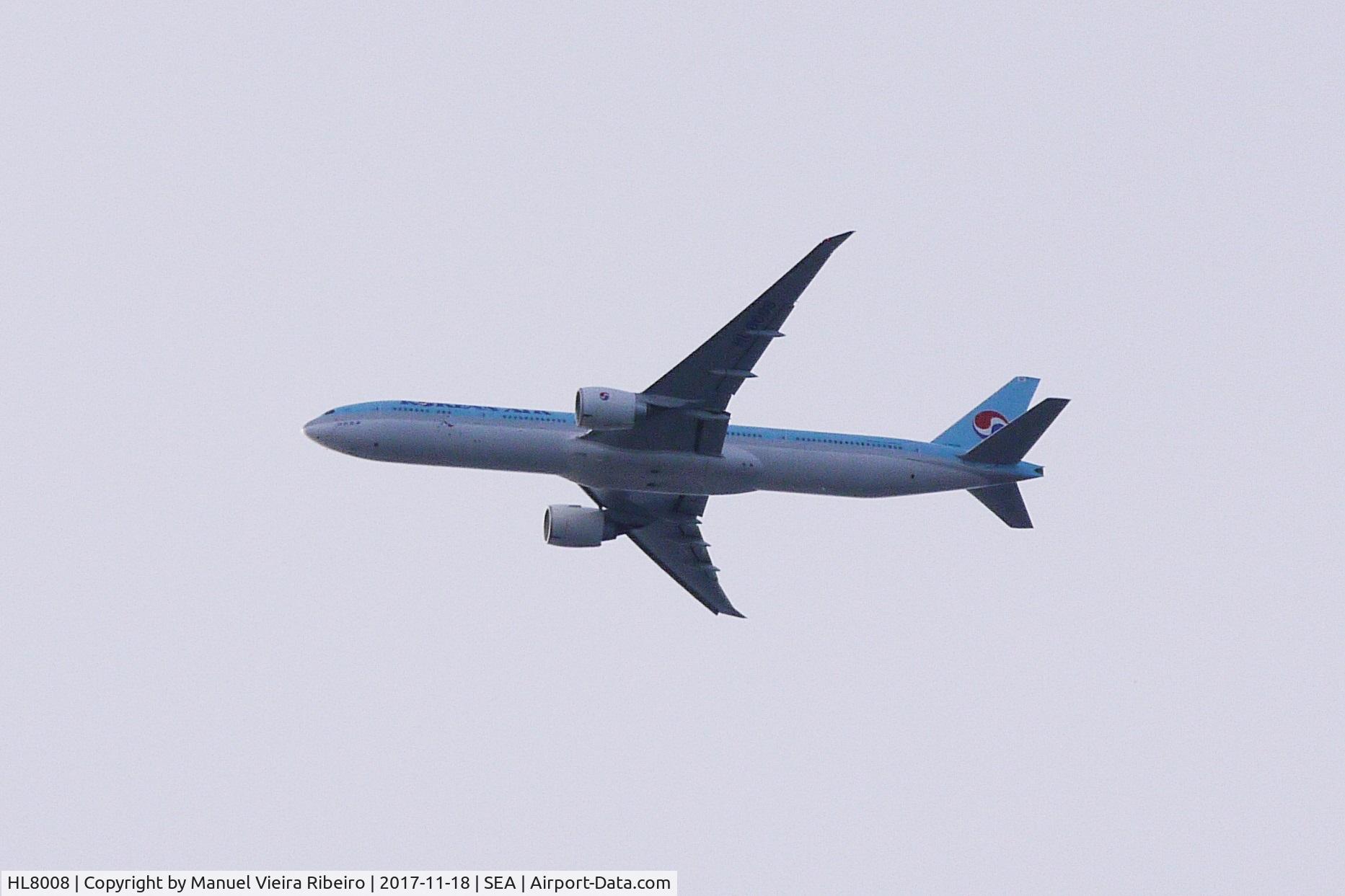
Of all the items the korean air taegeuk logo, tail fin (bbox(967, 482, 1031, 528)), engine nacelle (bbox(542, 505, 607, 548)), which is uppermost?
the korean air taegeuk logo

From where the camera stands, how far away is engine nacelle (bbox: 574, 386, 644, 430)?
49.2m

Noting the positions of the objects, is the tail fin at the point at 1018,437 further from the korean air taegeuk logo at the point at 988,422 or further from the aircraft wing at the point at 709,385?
the aircraft wing at the point at 709,385

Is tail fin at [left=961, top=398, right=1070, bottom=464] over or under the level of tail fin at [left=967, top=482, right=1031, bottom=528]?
over

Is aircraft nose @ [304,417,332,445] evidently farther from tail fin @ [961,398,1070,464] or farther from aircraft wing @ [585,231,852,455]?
tail fin @ [961,398,1070,464]

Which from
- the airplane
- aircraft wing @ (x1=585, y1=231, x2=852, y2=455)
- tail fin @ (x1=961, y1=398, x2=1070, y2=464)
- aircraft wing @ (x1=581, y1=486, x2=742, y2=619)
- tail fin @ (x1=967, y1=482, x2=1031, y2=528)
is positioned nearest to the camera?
aircraft wing @ (x1=585, y1=231, x2=852, y2=455)

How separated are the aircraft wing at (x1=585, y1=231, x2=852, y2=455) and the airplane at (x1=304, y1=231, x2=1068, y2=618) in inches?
1.5

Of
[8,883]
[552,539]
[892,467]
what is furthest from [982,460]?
[8,883]

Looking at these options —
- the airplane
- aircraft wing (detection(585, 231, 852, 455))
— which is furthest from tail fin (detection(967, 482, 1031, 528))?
aircraft wing (detection(585, 231, 852, 455))

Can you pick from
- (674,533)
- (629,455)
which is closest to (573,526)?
(674,533)

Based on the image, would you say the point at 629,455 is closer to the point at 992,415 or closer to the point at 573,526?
the point at 573,526

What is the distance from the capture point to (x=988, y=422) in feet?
192

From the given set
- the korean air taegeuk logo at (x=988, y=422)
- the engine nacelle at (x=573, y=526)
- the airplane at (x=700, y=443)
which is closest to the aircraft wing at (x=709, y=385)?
the airplane at (x=700, y=443)

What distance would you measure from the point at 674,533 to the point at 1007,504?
506 inches

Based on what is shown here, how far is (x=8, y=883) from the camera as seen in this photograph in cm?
3772
